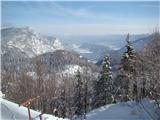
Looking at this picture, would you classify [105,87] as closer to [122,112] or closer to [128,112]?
[122,112]

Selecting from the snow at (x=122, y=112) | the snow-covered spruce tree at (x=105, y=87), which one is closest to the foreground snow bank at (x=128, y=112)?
the snow at (x=122, y=112)

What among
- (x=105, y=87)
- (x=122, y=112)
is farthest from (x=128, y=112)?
(x=105, y=87)

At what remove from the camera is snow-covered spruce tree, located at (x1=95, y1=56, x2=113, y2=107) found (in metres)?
56.6

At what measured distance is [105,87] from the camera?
58.4m

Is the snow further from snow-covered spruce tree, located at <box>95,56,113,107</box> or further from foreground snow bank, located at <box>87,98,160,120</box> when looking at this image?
snow-covered spruce tree, located at <box>95,56,113,107</box>

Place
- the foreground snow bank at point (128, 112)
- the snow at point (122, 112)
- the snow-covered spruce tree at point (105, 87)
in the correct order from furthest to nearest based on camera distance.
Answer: the snow-covered spruce tree at point (105, 87) → the foreground snow bank at point (128, 112) → the snow at point (122, 112)

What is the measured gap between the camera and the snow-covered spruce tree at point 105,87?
2229 inches

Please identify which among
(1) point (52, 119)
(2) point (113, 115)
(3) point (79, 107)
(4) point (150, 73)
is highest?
(4) point (150, 73)

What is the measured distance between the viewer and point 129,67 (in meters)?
49.9

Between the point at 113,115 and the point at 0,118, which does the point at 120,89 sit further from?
the point at 0,118

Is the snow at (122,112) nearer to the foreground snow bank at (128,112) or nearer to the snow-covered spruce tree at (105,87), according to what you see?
the foreground snow bank at (128,112)

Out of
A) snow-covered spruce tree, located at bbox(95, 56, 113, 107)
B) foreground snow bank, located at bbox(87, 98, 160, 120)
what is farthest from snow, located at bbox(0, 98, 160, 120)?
snow-covered spruce tree, located at bbox(95, 56, 113, 107)

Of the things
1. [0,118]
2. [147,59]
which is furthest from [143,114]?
[0,118]

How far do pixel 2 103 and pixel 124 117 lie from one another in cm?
1537
